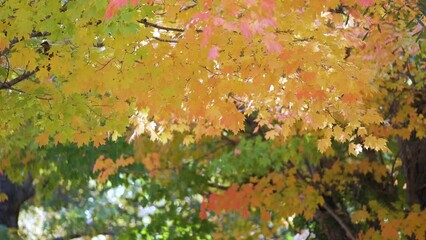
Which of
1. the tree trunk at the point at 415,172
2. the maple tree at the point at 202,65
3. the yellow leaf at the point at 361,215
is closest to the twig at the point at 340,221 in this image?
the yellow leaf at the point at 361,215

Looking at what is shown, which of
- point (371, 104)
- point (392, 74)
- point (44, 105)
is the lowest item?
point (371, 104)

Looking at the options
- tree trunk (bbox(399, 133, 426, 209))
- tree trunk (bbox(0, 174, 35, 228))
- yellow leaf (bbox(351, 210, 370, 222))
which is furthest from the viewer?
tree trunk (bbox(0, 174, 35, 228))

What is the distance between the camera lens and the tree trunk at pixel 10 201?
17312 millimetres

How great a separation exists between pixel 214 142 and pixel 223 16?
9.17m

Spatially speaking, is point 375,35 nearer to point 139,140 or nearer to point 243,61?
point 243,61

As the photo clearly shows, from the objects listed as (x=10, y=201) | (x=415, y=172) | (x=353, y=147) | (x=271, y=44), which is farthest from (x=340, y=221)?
(x=271, y=44)

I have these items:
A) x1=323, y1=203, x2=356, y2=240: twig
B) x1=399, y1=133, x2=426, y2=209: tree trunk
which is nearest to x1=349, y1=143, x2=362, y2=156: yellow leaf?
x1=399, y1=133, x2=426, y2=209: tree trunk

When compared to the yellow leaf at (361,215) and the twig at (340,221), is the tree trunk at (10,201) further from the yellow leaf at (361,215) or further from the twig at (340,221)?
the yellow leaf at (361,215)

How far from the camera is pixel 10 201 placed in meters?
17.5

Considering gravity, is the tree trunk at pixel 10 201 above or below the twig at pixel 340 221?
below

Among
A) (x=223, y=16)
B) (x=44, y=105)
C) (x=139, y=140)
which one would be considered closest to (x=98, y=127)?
(x=44, y=105)

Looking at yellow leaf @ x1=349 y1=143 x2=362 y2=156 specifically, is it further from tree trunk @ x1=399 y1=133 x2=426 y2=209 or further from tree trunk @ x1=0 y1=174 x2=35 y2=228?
tree trunk @ x1=0 y1=174 x2=35 y2=228

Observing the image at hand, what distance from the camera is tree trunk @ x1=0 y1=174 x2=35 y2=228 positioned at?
17.3 meters

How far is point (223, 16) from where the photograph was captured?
505cm
